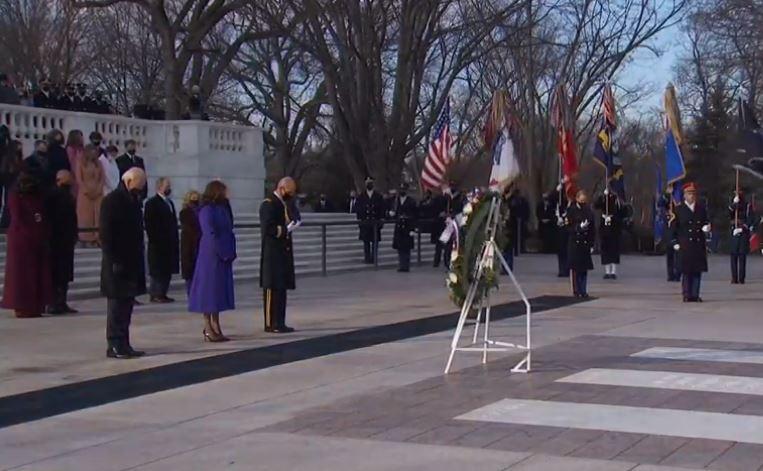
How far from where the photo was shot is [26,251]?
1456 cm

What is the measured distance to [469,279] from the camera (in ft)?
36.4

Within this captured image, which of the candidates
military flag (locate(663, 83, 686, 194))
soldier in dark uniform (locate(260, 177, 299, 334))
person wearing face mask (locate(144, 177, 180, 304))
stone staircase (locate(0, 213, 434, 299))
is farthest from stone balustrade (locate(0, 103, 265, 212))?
soldier in dark uniform (locate(260, 177, 299, 334))

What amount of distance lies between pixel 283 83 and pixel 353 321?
34871 mm

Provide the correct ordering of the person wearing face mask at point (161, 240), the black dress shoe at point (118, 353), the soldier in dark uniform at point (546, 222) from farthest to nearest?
the soldier in dark uniform at point (546, 222) < the person wearing face mask at point (161, 240) < the black dress shoe at point (118, 353)

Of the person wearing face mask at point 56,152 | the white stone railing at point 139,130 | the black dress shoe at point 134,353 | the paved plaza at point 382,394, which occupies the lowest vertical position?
the paved plaza at point 382,394

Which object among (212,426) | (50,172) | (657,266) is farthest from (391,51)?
(212,426)

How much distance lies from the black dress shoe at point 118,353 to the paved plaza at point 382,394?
17cm

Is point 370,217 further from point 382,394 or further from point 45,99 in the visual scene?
point 382,394

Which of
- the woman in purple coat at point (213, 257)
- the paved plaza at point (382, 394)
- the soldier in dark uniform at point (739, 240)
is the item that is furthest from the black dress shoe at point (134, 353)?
the soldier in dark uniform at point (739, 240)

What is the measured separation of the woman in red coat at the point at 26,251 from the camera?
14539 mm

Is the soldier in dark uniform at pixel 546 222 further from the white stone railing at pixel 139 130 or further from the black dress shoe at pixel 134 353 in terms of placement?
the black dress shoe at pixel 134 353

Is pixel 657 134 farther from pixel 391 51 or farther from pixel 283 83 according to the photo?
pixel 391 51

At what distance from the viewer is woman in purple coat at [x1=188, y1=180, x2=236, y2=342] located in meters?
12.7

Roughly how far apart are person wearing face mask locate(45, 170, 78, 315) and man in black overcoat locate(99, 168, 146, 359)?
3546 mm
